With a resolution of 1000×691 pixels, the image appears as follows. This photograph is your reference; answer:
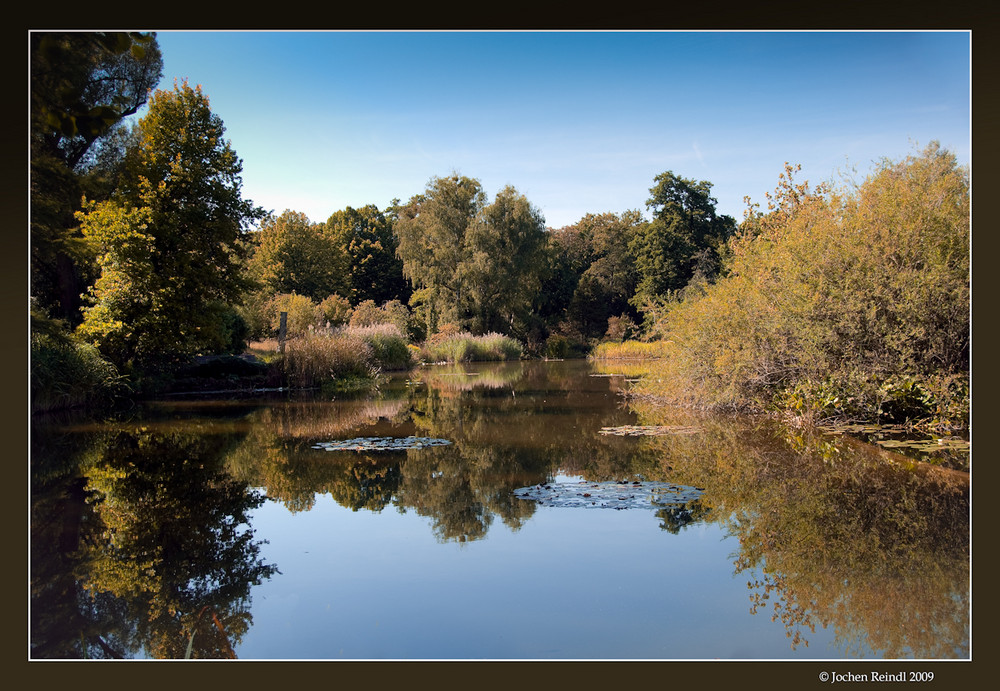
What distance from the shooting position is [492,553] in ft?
16.2

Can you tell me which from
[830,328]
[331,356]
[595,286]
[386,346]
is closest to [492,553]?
[830,328]

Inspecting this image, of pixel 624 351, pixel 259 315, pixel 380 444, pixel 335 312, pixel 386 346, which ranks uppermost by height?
pixel 335 312

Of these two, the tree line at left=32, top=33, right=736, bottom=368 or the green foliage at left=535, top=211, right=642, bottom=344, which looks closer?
the tree line at left=32, top=33, right=736, bottom=368

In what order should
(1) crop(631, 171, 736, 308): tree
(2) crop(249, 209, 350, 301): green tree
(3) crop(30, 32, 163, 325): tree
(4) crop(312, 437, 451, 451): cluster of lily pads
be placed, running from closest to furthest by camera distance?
(4) crop(312, 437, 451, 451): cluster of lily pads, (3) crop(30, 32, 163, 325): tree, (2) crop(249, 209, 350, 301): green tree, (1) crop(631, 171, 736, 308): tree

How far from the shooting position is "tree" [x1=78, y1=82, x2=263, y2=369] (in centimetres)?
1540

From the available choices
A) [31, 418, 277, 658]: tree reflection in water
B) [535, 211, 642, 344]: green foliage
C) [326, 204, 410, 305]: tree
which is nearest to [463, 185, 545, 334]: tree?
[535, 211, 642, 344]: green foliage

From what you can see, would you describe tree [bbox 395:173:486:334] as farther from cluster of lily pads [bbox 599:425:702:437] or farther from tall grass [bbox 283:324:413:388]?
cluster of lily pads [bbox 599:425:702:437]

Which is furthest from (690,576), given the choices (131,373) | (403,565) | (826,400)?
(131,373)

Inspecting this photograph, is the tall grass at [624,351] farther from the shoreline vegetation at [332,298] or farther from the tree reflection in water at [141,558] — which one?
the tree reflection in water at [141,558]

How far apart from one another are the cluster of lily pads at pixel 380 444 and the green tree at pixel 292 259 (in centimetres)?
2811

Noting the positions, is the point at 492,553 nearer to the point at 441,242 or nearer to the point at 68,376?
the point at 68,376

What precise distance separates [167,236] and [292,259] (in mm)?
22293

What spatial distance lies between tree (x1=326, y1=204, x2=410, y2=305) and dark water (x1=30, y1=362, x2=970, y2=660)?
37152 mm
